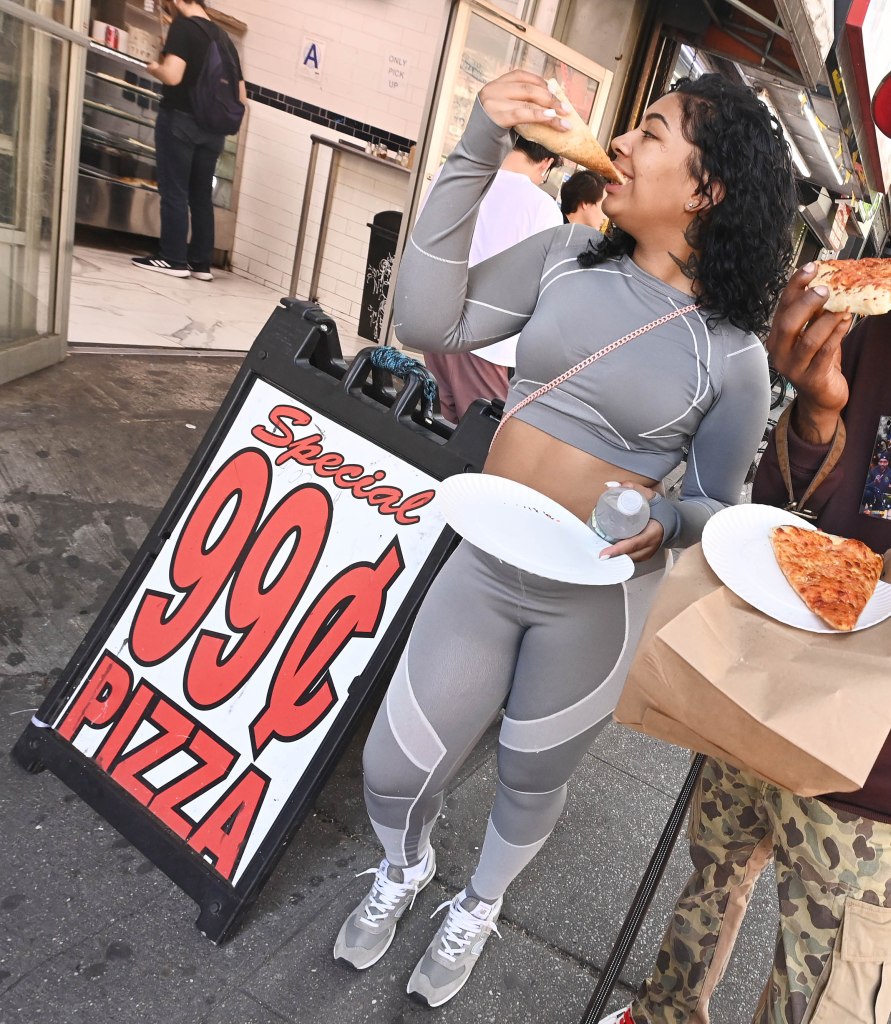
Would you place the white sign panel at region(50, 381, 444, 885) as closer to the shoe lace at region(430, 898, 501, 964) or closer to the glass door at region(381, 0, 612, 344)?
the shoe lace at region(430, 898, 501, 964)

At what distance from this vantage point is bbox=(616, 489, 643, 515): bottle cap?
1.38m

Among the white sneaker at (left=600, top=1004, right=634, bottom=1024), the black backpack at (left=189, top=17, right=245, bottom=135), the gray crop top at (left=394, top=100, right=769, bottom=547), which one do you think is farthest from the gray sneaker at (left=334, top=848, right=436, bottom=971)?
the black backpack at (left=189, top=17, right=245, bottom=135)

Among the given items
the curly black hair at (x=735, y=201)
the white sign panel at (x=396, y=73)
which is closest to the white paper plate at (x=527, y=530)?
the curly black hair at (x=735, y=201)

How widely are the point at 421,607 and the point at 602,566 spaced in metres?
0.46

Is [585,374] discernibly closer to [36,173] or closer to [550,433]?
[550,433]

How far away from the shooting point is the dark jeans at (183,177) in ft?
22.6

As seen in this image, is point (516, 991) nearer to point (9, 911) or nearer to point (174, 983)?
point (174, 983)

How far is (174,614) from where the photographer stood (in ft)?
6.38

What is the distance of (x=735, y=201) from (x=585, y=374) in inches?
16.1

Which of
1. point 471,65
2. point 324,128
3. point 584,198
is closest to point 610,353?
point 584,198

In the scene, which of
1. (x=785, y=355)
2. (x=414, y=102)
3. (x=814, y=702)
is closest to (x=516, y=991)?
(x=814, y=702)

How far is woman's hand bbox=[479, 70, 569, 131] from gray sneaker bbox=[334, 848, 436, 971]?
5.18 ft

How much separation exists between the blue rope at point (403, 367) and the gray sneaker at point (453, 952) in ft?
3.88

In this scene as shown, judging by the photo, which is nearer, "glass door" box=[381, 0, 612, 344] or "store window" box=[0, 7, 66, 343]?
"store window" box=[0, 7, 66, 343]
